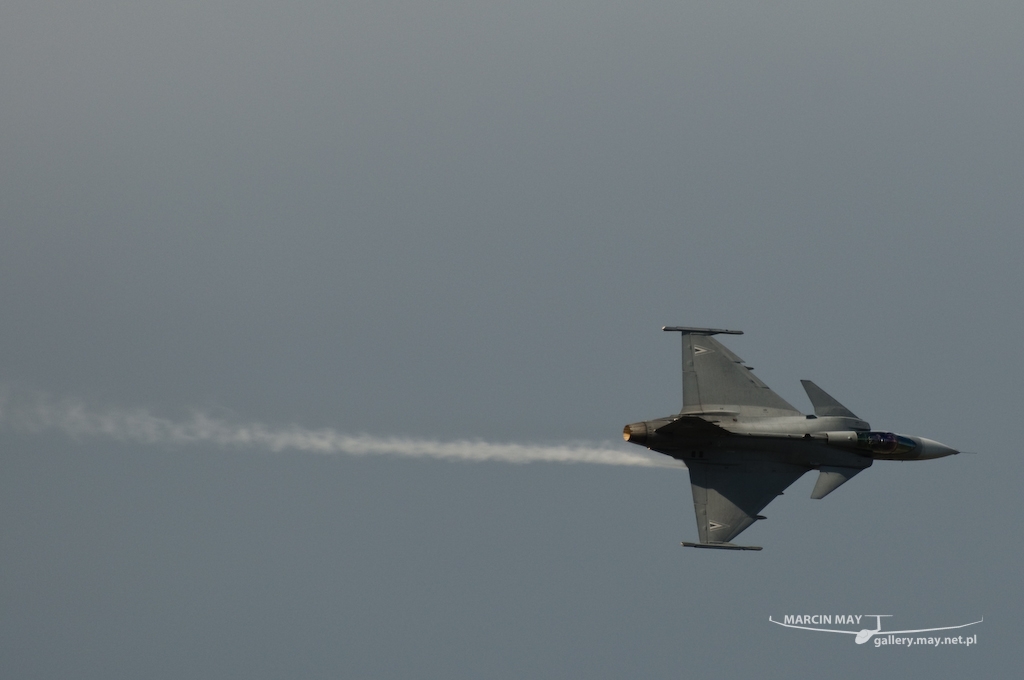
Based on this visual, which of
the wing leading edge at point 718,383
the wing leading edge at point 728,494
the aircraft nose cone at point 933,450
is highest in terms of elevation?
the wing leading edge at point 718,383

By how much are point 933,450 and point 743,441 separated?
1029 cm

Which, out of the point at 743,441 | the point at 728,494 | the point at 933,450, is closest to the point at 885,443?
the point at 933,450

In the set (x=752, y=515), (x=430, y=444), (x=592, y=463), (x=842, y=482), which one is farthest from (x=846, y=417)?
(x=430, y=444)

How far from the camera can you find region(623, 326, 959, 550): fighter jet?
62.6 m

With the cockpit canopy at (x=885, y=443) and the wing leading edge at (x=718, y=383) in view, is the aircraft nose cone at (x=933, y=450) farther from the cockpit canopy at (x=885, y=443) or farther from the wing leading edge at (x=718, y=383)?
the wing leading edge at (x=718, y=383)

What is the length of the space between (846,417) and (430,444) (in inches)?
776

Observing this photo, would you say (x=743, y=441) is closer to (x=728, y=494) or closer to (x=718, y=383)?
(x=728, y=494)

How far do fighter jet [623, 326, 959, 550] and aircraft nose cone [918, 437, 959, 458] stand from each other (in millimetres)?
48

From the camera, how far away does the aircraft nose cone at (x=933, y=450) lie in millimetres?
66375

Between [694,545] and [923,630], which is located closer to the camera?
[694,545]

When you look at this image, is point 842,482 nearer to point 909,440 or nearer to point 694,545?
point 909,440

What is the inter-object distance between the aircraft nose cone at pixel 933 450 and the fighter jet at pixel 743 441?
5 centimetres

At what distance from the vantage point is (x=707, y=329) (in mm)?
66625

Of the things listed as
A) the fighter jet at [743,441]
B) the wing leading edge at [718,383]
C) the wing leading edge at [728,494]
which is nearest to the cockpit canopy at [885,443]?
the fighter jet at [743,441]
